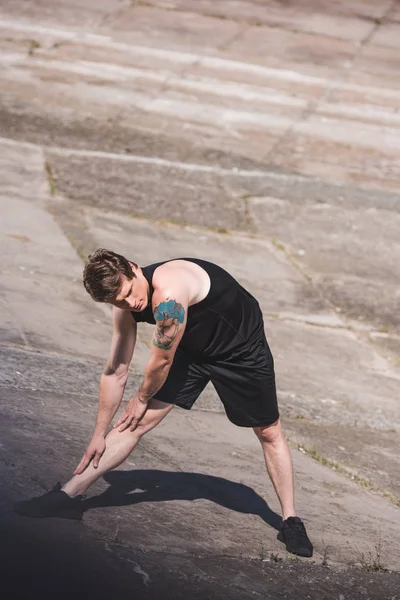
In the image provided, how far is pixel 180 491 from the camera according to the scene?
17.6ft

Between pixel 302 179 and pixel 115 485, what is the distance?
281 inches

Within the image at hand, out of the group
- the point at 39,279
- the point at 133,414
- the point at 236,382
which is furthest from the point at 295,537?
the point at 39,279

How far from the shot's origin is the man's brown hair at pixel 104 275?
415cm

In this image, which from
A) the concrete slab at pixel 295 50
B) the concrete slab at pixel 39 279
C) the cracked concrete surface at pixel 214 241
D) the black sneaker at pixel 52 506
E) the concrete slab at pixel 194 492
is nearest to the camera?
the black sneaker at pixel 52 506

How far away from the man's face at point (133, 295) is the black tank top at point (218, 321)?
201 millimetres

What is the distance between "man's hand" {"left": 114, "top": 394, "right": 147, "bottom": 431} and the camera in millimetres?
4652

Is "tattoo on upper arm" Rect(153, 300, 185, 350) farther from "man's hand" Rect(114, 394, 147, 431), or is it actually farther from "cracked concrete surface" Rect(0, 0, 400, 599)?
"cracked concrete surface" Rect(0, 0, 400, 599)

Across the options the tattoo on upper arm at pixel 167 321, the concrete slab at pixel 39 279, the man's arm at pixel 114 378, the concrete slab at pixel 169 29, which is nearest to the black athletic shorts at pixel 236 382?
the man's arm at pixel 114 378

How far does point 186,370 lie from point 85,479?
28.9 inches

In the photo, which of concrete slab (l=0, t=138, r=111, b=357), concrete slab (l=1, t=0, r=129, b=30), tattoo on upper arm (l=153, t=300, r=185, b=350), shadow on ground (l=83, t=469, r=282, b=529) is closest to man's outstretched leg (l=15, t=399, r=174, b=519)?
shadow on ground (l=83, t=469, r=282, b=529)

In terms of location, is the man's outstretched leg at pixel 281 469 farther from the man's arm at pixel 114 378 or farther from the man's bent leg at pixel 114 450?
the man's arm at pixel 114 378

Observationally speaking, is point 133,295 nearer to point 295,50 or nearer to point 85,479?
point 85,479

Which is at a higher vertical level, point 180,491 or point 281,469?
point 281,469

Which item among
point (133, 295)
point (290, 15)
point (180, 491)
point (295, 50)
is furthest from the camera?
point (290, 15)
